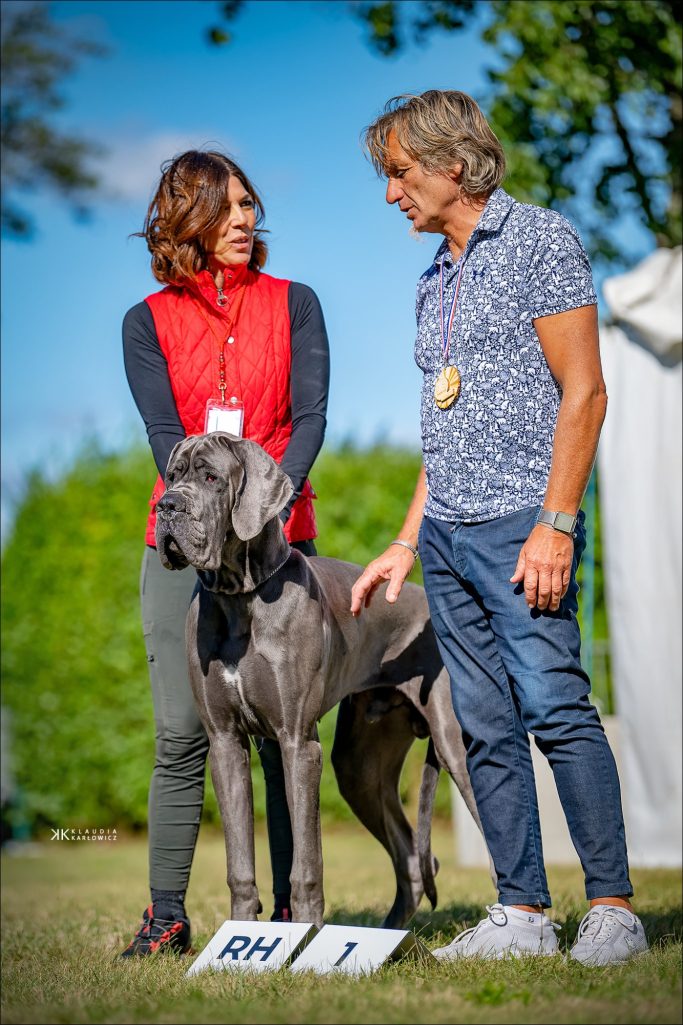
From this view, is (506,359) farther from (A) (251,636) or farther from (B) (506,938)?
(B) (506,938)

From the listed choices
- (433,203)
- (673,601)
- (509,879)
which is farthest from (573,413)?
(673,601)

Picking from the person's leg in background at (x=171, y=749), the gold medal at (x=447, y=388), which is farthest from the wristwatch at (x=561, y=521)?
the person's leg in background at (x=171, y=749)

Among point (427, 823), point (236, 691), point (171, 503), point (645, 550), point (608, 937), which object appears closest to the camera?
point (608, 937)

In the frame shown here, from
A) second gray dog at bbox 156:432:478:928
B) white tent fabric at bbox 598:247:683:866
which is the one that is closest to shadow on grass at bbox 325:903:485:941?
second gray dog at bbox 156:432:478:928

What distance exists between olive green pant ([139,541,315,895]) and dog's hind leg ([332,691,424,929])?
0.48 metres

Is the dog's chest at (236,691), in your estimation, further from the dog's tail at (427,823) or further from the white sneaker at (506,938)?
the dog's tail at (427,823)

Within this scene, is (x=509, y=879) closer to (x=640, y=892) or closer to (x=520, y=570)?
(x=520, y=570)

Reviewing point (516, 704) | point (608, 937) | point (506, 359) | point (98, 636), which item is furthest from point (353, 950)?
point (98, 636)

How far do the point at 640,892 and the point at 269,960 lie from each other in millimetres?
2991

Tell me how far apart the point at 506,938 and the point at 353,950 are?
51 cm

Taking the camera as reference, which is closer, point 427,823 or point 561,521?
point 561,521

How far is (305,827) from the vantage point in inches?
148

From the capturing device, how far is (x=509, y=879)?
3547mm

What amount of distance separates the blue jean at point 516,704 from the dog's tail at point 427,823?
95 centimetres
